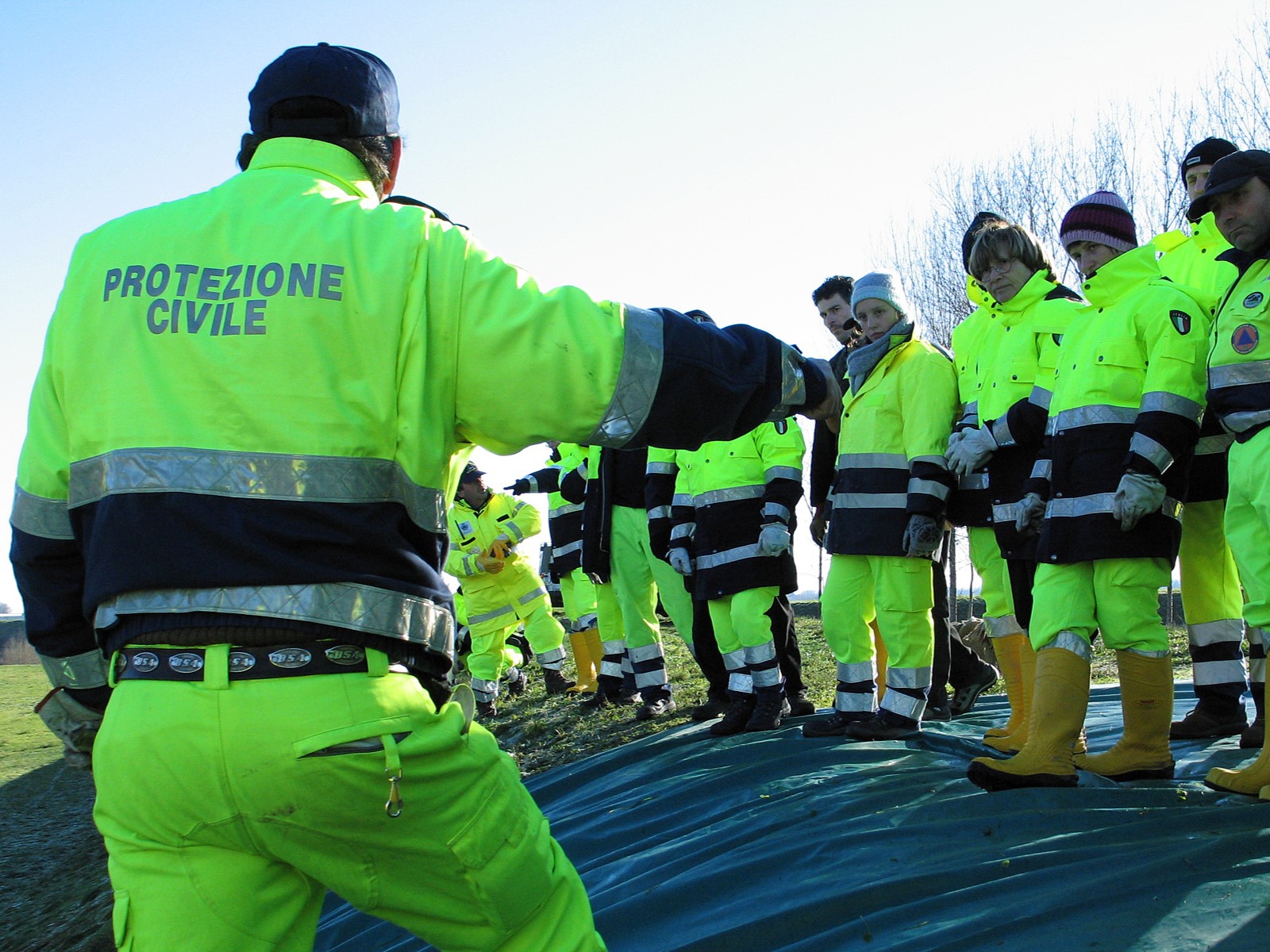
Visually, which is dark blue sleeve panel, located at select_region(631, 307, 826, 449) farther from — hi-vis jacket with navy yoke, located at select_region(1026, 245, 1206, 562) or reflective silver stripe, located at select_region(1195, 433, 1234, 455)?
reflective silver stripe, located at select_region(1195, 433, 1234, 455)

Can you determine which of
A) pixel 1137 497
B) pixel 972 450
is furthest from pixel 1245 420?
pixel 972 450

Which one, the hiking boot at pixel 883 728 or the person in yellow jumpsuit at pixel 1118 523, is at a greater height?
the person in yellow jumpsuit at pixel 1118 523

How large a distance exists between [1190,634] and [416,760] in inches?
151

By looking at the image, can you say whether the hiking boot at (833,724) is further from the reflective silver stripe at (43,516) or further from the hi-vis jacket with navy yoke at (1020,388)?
the reflective silver stripe at (43,516)

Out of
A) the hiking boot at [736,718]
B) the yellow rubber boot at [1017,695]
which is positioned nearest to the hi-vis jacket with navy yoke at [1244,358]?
the yellow rubber boot at [1017,695]

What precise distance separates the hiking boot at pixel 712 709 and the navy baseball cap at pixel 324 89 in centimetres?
492

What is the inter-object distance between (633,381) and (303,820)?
87cm

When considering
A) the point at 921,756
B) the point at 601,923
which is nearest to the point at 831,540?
the point at 921,756

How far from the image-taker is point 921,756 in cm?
455

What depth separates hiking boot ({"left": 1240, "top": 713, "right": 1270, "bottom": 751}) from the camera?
427 centimetres

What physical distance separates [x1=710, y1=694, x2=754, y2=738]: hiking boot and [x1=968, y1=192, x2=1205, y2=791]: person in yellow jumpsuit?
2.15 meters

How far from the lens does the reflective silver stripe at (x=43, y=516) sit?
2.12 meters

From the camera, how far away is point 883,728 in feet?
16.7

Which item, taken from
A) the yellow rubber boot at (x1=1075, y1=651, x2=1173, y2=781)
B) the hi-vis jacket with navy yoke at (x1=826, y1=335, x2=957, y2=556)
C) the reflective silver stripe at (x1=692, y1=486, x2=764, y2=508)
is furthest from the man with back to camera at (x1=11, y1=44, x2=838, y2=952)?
the reflective silver stripe at (x1=692, y1=486, x2=764, y2=508)
